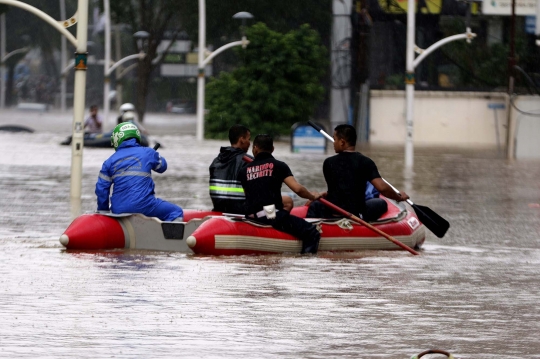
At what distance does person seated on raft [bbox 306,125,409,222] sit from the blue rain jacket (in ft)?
6.11

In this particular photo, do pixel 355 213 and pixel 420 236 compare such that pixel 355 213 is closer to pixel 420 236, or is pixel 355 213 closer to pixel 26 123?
pixel 420 236

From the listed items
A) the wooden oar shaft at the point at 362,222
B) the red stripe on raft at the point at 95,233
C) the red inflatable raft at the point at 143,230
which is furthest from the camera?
the wooden oar shaft at the point at 362,222

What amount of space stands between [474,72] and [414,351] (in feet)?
123

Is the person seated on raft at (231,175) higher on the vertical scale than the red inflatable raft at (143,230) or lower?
higher

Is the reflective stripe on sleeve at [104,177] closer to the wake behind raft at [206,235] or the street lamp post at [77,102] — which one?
the wake behind raft at [206,235]

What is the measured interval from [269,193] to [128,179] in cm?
145

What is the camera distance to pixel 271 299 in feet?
30.3

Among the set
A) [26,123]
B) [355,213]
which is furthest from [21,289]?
[26,123]

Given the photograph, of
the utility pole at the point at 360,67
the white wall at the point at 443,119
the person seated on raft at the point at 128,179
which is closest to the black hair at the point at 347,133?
the person seated on raft at the point at 128,179

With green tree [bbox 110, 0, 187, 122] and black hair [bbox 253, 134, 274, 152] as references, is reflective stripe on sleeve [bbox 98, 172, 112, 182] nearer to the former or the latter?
black hair [bbox 253, 134, 274, 152]

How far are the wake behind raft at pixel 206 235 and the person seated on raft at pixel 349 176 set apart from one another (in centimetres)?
28

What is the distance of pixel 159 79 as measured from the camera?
8856cm

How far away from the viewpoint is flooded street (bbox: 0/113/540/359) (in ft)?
24.6

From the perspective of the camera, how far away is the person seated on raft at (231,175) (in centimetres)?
1270
